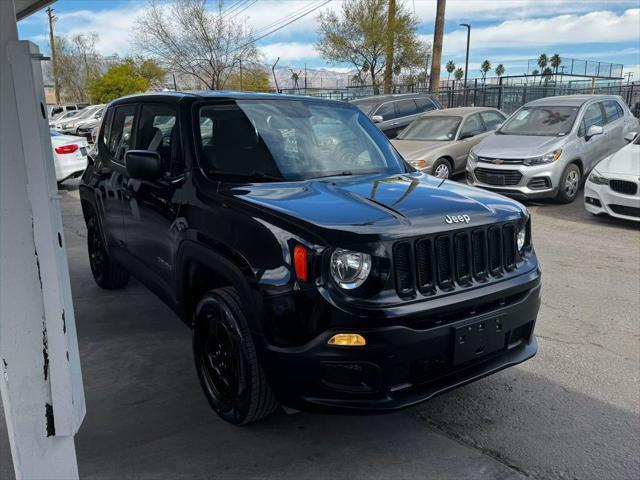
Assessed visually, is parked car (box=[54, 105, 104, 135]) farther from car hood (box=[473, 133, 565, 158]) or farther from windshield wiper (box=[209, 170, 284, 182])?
windshield wiper (box=[209, 170, 284, 182])

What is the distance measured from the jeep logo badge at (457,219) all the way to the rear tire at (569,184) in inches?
277

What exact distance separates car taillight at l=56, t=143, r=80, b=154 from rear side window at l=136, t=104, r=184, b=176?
29.1 ft

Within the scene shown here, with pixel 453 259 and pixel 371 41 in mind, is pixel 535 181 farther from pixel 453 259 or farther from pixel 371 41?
pixel 371 41

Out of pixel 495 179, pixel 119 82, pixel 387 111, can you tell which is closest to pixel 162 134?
pixel 495 179

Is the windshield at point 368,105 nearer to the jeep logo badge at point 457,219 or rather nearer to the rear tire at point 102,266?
the rear tire at point 102,266

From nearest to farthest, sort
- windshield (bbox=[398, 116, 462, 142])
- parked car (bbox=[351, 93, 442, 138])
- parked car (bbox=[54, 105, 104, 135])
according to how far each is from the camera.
A: windshield (bbox=[398, 116, 462, 142]), parked car (bbox=[351, 93, 442, 138]), parked car (bbox=[54, 105, 104, 135])

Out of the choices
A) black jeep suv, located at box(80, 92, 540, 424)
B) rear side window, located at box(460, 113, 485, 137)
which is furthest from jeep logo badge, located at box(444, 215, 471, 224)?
rear side window, located at box(460, 113, 485, 137)

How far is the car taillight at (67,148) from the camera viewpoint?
11.9 metres

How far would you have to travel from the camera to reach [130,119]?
445 cm

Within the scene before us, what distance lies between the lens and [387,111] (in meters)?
14.2

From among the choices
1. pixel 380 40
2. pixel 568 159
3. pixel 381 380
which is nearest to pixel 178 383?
pixel 381 380

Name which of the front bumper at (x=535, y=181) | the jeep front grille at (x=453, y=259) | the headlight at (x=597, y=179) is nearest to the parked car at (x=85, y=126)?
the front bumper at (x=535, y=181)

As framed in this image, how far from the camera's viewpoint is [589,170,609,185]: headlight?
305 inches

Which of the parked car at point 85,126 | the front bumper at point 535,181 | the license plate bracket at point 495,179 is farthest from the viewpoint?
the parked car at point 85,126
